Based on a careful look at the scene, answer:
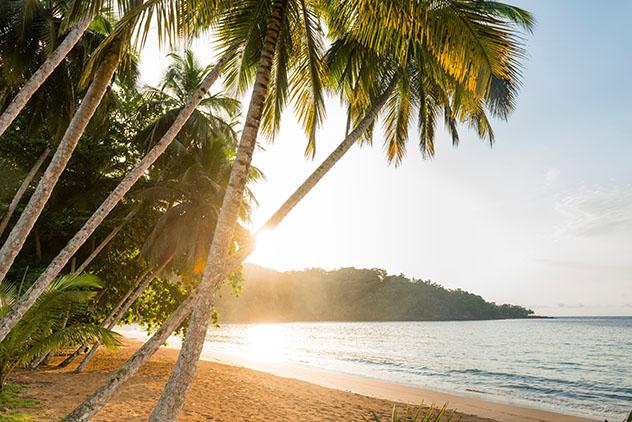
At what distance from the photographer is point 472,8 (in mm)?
4711

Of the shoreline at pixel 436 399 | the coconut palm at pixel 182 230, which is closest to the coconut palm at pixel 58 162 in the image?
the coconut palm at pixel 182 230

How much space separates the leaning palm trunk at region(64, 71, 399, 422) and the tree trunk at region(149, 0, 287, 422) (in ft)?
0.52

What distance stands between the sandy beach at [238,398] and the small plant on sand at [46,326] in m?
0.89

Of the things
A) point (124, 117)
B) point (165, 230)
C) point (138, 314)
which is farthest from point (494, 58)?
point (138, 314)

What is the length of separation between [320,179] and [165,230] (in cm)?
685

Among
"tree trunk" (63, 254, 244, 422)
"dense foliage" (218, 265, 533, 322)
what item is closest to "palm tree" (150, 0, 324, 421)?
"tree trunk" (63, 254, 244, 422)

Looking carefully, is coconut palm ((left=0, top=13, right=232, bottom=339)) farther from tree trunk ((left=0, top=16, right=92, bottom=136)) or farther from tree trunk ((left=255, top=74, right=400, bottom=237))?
tree trunk ((left=255, top=74, right=400, bottom=237))

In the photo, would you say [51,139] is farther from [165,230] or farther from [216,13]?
[216,13]

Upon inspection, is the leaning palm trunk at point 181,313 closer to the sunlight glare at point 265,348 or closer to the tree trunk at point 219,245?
the tree trunk at point 219,245

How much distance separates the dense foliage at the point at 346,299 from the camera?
10631cm

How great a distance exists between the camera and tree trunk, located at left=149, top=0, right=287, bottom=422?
4.53 metres

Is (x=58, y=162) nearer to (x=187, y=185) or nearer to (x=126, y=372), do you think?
(x=126, y=372)

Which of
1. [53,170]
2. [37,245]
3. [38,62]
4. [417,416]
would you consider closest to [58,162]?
[53,170]

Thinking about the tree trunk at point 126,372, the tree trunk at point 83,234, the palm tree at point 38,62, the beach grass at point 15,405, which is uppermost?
the palm tree at point 38,62
